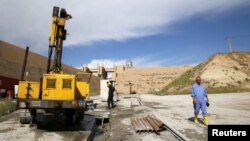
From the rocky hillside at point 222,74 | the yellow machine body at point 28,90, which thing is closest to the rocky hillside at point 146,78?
the rocky hillside at point 222,74

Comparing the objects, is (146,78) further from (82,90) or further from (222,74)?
(82,90)

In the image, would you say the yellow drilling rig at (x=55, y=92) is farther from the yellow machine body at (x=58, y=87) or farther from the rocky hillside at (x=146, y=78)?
the rocky hillside at (x=146, y=78)

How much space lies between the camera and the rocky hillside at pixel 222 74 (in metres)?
39.7

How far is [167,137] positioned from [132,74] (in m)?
57.9

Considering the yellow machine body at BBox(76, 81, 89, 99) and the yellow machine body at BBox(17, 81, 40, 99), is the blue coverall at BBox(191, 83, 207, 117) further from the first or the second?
the yellow machine body at BBox(17, 81, 40, 99)

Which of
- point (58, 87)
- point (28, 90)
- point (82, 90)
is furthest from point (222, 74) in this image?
point (28, 90)

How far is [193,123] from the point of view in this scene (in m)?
10.9

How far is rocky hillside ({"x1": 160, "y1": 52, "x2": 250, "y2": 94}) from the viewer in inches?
1564

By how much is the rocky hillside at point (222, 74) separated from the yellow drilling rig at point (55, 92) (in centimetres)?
2941

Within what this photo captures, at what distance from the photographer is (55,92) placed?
33.2 feet

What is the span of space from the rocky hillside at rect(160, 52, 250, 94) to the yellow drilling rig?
2941cm

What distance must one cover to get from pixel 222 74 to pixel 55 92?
36.0m

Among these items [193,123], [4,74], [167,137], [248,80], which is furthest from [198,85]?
[248,80]

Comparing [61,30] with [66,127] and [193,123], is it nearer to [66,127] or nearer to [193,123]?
[66,127]
